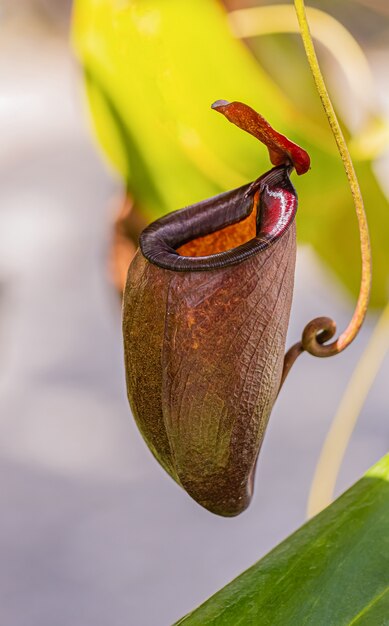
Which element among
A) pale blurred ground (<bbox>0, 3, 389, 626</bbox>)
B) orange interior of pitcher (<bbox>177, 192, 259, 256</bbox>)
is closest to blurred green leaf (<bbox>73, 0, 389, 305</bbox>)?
pale blurred ground (<bbox>0, 3, 389, 626</bbox>)

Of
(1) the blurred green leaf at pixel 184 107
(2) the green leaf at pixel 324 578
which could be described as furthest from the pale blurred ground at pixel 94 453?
(2) the green leaf at pixel 324 578

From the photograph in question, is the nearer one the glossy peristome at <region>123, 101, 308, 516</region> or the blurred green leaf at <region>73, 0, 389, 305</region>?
the glossy peristome at <region>123, 101, 308, 516</region>

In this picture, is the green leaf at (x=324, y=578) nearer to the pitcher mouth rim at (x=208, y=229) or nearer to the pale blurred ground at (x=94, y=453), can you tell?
the pitcher mouth rim at (x=208, y=229)

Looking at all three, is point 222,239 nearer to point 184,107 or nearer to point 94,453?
point 184,107

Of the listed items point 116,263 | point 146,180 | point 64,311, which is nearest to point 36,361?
point 64,311

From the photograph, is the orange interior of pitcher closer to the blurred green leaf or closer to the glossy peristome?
the glossy peristome

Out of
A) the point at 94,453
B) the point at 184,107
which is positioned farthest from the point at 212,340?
the point at 94,453
